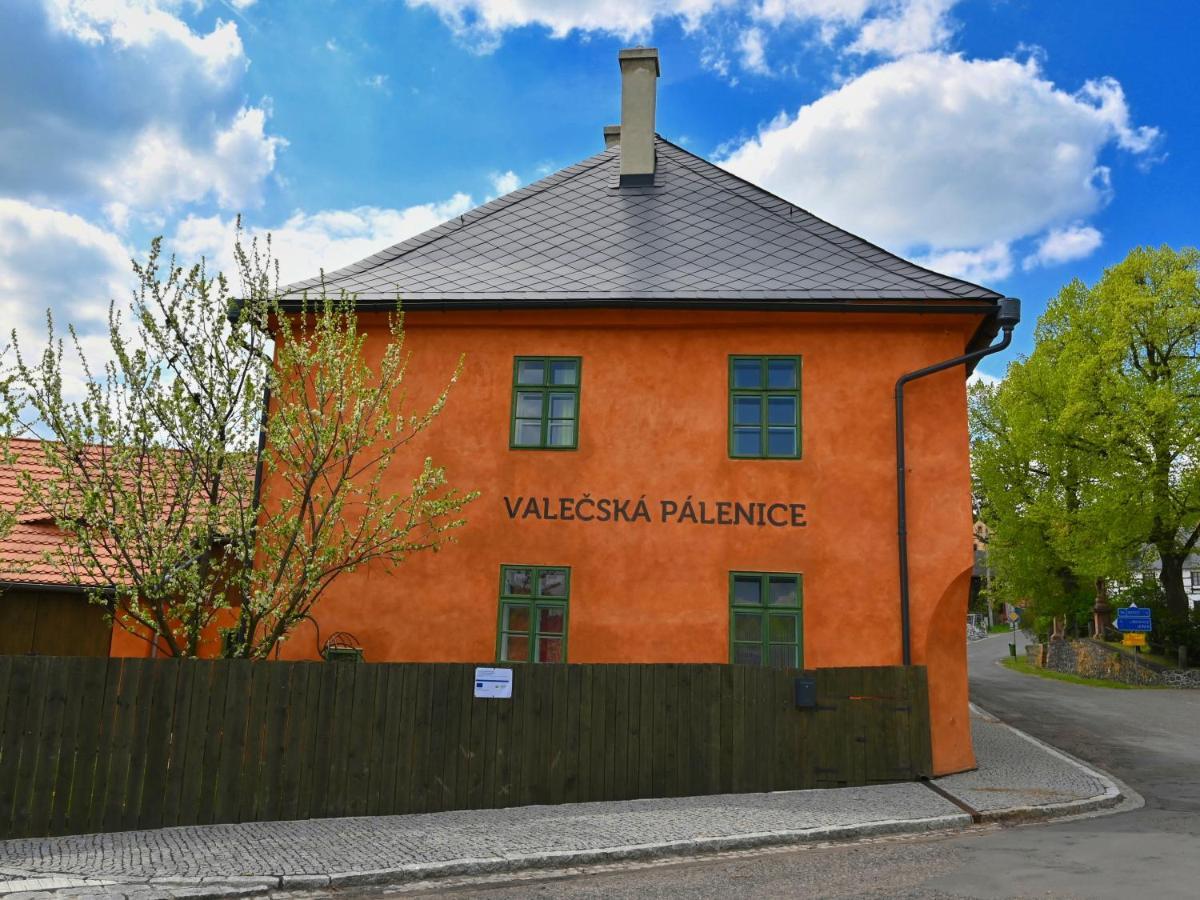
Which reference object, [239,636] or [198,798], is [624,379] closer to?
[239,636]

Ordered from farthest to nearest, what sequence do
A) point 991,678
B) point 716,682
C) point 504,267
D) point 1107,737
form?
point 991,678
point 1107,737
point 504,267
point 716,682

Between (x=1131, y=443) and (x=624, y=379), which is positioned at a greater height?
(x=1131, y=443)

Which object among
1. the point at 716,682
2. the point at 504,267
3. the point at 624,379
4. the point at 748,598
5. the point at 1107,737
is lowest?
the point at 1107,737

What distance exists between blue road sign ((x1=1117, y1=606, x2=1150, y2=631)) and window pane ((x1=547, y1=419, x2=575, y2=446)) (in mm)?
27366

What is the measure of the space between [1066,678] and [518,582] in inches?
1122

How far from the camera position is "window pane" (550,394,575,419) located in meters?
14.0

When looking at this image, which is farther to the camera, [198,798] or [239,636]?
[239,636]

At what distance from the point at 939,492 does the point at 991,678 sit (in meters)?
23.9

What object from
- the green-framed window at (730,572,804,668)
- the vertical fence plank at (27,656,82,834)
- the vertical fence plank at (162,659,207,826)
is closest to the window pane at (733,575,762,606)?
the green-framed window at (730,572,804,668)

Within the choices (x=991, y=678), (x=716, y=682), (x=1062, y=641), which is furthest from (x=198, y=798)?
(x=1062, y=641)

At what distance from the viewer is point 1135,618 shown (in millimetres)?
33094

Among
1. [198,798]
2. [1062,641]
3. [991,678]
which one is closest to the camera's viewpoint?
[198,798]

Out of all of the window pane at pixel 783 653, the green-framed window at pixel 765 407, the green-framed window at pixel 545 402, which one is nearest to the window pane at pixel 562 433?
the green-framed window at pixel 545 402

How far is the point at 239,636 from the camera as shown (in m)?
10.9
